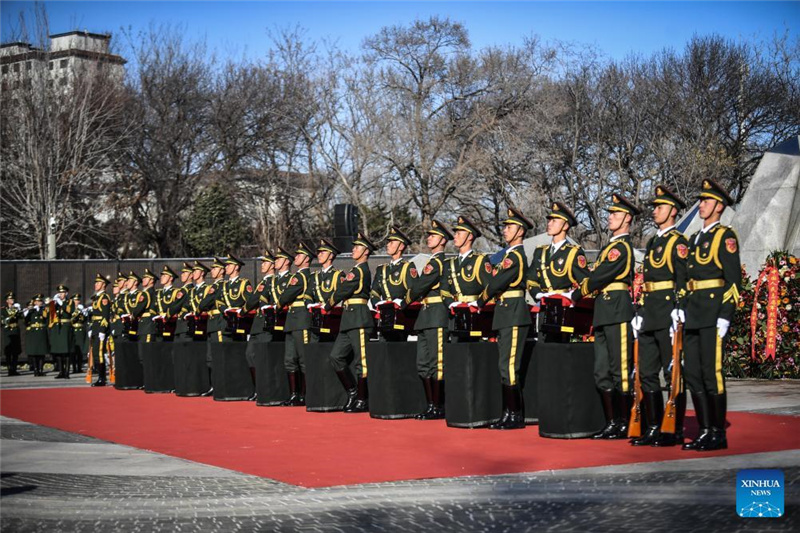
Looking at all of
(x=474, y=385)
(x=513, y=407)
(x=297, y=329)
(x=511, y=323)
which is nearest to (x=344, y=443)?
(x=474, y=385)

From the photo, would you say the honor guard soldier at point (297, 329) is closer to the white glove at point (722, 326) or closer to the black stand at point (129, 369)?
the black stand at point (129, 369)

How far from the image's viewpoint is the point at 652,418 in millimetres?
9438

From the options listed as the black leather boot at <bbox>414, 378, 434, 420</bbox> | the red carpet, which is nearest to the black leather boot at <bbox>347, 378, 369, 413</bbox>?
the red carpet

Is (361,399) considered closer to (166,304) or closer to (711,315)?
(711,315)

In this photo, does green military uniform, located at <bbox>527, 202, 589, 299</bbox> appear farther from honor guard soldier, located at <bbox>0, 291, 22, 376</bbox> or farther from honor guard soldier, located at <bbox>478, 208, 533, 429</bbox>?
honor guard soldier, located at <bbox>0, 291, 22, 376</bbox>

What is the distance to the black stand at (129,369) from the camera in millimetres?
18656

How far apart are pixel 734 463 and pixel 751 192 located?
11.1 meters

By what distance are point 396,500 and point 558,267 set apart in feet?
12.4

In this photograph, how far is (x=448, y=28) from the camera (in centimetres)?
3994

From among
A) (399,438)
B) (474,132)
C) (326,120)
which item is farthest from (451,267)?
(326,120)

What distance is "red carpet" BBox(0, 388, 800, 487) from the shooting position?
28.2ft

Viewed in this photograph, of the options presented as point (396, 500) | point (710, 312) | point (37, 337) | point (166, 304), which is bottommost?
point (396, 500)

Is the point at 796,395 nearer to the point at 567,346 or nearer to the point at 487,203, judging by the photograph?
the point at 567,346

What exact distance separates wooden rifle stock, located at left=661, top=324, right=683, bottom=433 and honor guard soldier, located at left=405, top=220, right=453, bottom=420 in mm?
3194
